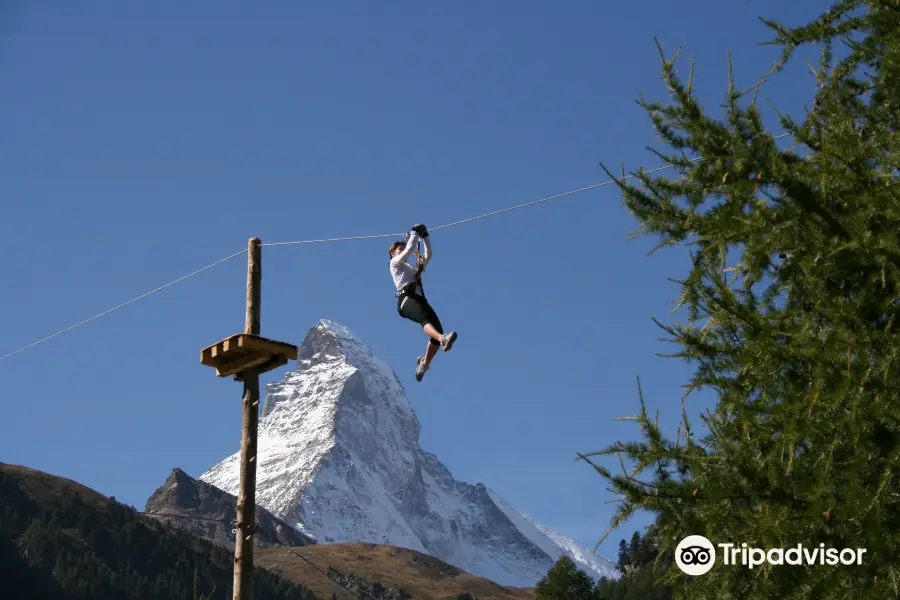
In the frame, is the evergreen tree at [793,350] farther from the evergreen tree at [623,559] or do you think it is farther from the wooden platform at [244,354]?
the evergreen tree at [623,559]

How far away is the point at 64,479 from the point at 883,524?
196920 mm

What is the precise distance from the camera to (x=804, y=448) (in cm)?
873

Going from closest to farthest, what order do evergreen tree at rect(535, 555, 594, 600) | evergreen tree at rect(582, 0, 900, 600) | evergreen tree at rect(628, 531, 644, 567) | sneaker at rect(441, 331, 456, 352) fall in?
1. evergreen tree at rect(582, 0, 900, 600)
2. sneaker at rect(441, 331, 456, 352)
3. evergreen tree at rect(535, 555, 594, 600)
4. evergreen tree at rect(628, 531, 644, 567)

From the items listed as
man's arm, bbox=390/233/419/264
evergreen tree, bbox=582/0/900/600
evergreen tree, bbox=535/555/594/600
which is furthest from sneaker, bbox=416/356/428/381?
evergreen tree, bbox=535/555/594/600

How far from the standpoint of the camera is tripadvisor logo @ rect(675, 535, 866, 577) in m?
8.00

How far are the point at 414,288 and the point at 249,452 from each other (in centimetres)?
316

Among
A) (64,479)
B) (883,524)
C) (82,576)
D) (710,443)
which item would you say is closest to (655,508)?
(710,443)

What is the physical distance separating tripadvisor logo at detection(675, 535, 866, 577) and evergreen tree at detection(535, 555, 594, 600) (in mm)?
56106

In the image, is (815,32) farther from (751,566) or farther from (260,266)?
(260,266)

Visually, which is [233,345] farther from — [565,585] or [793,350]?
[565,585]

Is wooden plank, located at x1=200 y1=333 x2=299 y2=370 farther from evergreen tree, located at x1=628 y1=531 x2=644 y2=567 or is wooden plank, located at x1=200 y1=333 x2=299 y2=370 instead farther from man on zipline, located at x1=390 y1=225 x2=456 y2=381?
evergreen tree, located at x1=628 y1=531 x2=644 y2=567

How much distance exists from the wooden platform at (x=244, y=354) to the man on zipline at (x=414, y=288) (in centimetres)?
165

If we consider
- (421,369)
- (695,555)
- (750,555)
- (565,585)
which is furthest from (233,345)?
(565,585)

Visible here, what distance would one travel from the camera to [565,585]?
2591 inches
